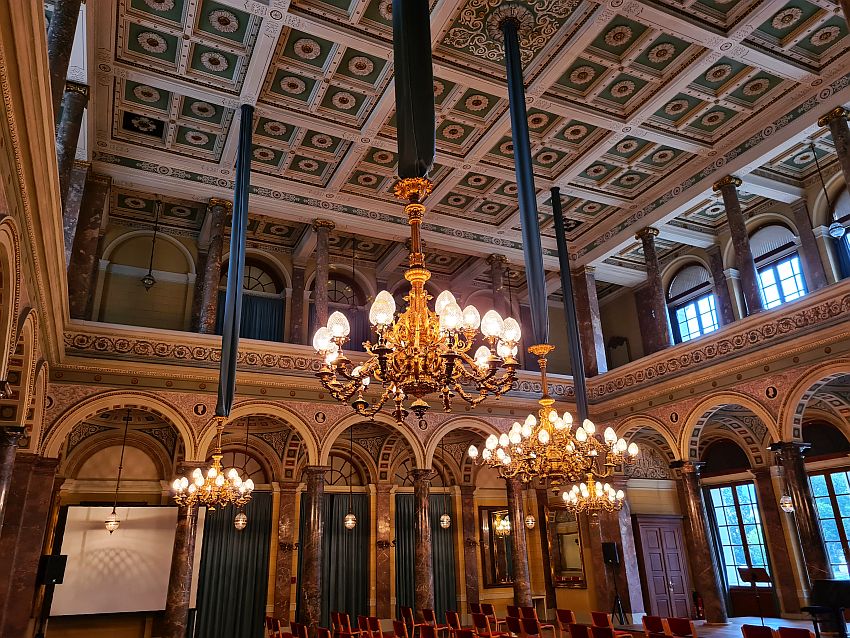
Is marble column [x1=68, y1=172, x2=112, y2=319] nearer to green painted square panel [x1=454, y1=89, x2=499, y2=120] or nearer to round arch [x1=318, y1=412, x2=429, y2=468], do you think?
round arch [x1=318, y1=412, x2=429, y2=468]

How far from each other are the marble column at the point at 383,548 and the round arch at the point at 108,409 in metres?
5.90

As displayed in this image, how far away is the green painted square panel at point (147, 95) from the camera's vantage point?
9.94 meters

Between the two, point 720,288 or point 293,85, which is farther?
point 720,288

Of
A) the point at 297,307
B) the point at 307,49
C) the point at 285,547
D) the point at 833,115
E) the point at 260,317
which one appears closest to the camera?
the point at 307,49

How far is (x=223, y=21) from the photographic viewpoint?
29.0 ft

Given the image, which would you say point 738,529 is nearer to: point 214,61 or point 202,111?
point 202,111

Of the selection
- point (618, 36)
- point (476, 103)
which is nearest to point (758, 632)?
point (618, 36)

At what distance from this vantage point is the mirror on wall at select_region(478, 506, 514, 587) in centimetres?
1574

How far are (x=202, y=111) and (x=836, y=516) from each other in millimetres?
14383

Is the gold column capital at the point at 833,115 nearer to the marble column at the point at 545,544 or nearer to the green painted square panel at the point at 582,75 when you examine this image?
the green painted square panel at the point at 582,75

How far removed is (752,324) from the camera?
10742mm

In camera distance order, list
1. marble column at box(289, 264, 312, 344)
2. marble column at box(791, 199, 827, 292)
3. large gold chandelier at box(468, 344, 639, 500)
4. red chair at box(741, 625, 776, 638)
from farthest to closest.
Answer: marble column at box(289, 264, 312, 344) → marble column at box(791, 199, 827, 292) → large gold chandelier at box(468, 344, 639, 500) → red chair at box(741, 625, 776, 638)

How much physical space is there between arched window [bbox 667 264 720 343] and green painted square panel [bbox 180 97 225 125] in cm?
1120

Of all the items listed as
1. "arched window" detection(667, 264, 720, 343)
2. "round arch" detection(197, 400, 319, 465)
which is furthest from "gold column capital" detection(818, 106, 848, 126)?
"round arch" detection(197, 400, 319, 465)
